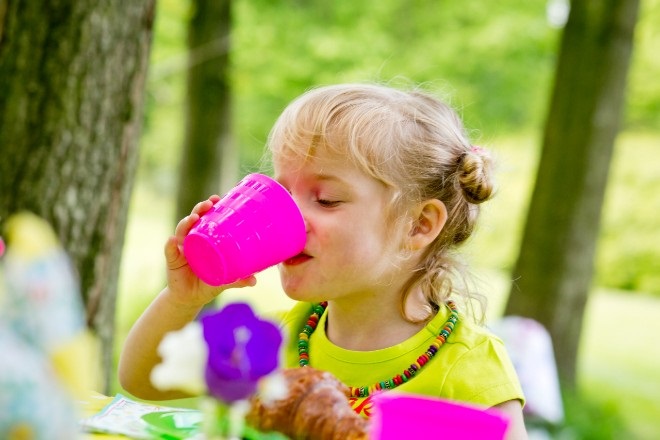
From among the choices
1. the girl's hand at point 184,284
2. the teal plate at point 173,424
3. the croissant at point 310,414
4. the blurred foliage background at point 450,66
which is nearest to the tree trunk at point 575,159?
Answer: the blurred foliage background at point 450,66

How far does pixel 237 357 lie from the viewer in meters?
0.80

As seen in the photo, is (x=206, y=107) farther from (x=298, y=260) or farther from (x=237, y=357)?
(x=237, y=357)

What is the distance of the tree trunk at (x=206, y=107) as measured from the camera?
26.1ft

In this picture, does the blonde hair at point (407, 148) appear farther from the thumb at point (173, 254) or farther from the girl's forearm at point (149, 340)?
the girl's forearm at point (149, 340)

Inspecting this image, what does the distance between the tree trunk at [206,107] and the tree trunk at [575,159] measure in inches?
121

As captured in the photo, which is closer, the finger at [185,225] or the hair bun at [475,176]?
the finger at [185,225]

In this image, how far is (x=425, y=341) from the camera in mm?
1892

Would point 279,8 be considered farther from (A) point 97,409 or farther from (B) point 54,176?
(A) point 97,409

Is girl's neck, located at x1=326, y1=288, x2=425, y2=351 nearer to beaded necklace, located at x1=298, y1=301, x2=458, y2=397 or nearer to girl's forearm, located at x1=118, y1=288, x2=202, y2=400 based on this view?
beaded necklace, located at x1=298, y1=301, x2=458, y2=397

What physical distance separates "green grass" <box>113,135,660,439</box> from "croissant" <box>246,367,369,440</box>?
25.8 inches

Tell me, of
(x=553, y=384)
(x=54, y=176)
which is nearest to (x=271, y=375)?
(x=54, y=176)

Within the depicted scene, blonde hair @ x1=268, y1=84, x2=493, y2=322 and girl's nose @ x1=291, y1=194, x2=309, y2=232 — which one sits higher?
blonde hair @ x1=268, y1=84, x2=493, y2=322

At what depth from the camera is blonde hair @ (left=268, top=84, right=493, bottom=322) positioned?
1.88m

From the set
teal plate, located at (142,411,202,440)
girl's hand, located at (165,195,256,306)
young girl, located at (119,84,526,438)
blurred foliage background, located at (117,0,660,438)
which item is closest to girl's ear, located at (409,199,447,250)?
young girl, located at (119,84,526,438)
